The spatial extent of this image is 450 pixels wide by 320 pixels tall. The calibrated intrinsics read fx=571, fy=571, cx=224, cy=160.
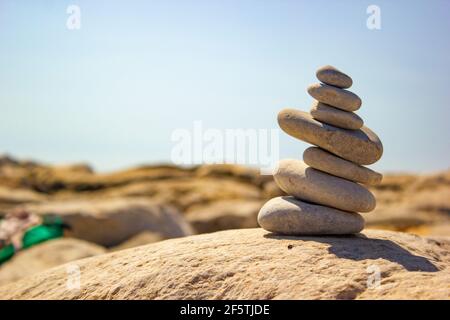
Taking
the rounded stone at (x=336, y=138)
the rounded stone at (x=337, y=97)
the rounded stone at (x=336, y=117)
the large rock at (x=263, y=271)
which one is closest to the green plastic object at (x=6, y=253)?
the large rock at (x=263, y=271)

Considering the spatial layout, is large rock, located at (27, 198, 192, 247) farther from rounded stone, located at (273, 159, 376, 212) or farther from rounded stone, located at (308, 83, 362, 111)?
rounded stone, located at (308, 83, 362, 111)

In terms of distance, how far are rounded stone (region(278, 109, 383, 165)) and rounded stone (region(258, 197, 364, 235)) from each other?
710mm

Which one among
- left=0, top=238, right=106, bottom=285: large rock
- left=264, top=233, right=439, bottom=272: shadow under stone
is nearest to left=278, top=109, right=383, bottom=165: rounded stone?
left=264, top=233, right=439, bottom=272: shadow under stone

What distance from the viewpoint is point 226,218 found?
1861 centimetres

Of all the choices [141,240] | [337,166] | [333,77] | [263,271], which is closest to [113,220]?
[141,240]

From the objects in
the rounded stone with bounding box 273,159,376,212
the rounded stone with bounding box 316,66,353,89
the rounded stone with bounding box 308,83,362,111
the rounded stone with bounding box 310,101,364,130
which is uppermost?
the rounded stone with bounding box 316,66,353,89

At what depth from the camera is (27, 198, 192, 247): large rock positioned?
14242 millimetres

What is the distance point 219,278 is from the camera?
5777mm

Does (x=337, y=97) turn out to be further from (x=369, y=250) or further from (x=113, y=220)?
(x=113, y=220)

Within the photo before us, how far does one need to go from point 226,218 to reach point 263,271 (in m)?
12.9

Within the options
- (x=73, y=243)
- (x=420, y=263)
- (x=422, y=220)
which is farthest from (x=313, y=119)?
(x=422, y=220)

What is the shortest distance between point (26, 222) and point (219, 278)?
30.6 feet

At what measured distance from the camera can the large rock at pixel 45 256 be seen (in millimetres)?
10758
